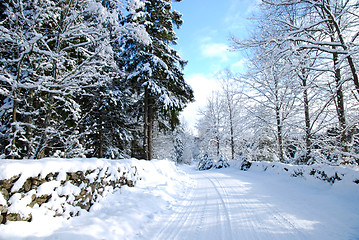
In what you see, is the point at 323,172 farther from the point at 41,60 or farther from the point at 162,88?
the point at 41,60

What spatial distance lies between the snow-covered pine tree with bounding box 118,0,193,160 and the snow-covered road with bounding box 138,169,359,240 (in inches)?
257

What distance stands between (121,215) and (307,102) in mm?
10403

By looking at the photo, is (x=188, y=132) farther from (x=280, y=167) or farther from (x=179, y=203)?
(x=179, y=203)

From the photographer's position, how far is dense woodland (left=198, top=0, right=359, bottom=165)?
→ 16.4 ft

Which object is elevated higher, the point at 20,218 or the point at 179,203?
the point at 20,218

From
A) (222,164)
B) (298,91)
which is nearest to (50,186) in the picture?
(298,91)

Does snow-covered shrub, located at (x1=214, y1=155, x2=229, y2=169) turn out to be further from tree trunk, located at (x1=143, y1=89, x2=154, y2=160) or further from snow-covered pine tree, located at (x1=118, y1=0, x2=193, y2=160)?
tree trunk, located at (x1=143, y1=89, x2=154, y2=160)

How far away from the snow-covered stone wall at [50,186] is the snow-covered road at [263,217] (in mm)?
1547

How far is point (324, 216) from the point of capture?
3.80 m

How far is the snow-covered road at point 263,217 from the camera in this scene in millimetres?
3172

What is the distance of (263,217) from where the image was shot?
3867mm

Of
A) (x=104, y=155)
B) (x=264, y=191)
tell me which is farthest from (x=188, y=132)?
(x=264, y=191)

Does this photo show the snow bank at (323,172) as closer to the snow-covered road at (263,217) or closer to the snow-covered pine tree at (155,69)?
the snow-covered road at (263,217)

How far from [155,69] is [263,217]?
9208 millimetres
